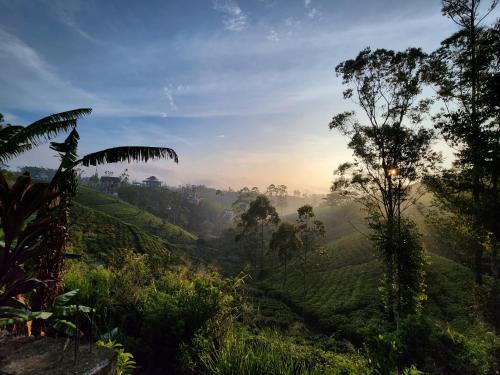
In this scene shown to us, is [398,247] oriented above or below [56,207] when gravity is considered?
below

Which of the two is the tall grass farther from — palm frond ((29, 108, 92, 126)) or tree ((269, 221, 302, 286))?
tree ((269, 221, 302, 286))

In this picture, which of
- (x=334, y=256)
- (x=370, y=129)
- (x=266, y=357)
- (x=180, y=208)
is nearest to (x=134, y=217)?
(x=180, y=208)

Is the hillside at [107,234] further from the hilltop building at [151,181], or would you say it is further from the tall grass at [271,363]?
the hilltop building at [151,181]

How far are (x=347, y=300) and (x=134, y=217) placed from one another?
187 ft

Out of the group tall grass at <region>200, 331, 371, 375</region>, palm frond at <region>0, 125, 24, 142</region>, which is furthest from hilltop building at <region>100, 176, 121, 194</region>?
tall grass at <region>200, 331, 371, 375</region>

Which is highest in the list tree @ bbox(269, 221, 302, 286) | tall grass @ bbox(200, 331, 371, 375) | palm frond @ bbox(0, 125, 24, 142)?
palm frond @ bbox(0, 125, 24, 142)

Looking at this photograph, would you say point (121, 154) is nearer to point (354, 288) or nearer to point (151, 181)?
point (354, 288)

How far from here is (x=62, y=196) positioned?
5234 millimetres

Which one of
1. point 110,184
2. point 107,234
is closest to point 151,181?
point 110,184

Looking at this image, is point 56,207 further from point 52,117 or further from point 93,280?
point 52,117

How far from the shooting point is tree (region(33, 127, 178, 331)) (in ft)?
15.6

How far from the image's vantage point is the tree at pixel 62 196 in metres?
4.77

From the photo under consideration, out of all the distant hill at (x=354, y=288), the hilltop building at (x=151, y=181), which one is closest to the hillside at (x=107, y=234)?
Answer: the distant hill at (x=354, y=288)

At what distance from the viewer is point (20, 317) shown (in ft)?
12.3
